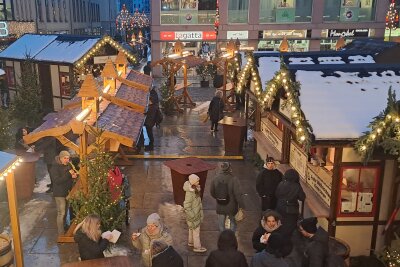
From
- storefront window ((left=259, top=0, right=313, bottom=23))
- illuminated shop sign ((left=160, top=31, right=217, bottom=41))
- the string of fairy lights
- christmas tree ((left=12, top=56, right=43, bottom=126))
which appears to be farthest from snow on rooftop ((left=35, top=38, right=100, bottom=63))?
storefront window ((left=259, top=0, right=313, bottom=23))

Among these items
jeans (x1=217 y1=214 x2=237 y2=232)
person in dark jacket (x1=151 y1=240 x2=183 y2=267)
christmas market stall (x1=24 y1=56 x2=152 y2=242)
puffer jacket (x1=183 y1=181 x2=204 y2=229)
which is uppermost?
christmas market stall (x1=24 y1=56 x2=152 y2=242)

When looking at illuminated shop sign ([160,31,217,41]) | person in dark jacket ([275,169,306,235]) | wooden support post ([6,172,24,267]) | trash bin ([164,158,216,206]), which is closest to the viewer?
wooden support post ([6,172,24,267])

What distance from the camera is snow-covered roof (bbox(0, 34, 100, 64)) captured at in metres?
20.2

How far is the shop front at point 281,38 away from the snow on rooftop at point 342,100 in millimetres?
27217

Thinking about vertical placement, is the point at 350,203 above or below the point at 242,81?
below

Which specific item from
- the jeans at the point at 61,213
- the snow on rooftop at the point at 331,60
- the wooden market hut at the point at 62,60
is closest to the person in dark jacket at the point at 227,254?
the jeans at the point at 61,213

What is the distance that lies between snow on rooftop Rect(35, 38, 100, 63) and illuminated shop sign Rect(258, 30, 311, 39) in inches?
735

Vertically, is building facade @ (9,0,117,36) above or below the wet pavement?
above

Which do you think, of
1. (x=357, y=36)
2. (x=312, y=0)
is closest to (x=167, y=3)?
(x=312, y=0)

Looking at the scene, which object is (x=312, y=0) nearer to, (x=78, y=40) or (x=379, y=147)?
(x=78, y=40)

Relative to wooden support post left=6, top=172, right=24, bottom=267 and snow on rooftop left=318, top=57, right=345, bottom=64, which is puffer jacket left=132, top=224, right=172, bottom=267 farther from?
snow on rooftop left=318, top=57, right=345, bottom=64

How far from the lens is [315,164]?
32.3ft

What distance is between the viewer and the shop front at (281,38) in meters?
36.5

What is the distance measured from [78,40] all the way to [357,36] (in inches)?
955
